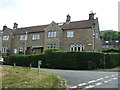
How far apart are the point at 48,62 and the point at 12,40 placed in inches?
833

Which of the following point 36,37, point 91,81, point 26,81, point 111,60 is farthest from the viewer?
point 36,37

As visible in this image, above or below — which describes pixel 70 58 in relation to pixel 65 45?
below

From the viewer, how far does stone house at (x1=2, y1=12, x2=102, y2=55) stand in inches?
1179

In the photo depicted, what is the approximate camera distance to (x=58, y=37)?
104ft

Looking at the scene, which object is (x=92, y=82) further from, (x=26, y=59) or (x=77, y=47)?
(x=77, y=47)

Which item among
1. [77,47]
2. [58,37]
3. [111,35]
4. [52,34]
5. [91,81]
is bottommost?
[91,81]

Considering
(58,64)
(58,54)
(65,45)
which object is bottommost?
(58,64)

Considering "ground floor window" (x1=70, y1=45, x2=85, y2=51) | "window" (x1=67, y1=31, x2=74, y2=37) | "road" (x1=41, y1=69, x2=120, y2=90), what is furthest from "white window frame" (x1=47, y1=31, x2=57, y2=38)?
"road" (x1=41, y1=69, x2=120, y2=90)

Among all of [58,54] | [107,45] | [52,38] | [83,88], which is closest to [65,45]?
[52,38]

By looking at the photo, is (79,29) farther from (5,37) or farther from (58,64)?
(5,37)

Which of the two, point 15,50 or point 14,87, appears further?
point 15,50

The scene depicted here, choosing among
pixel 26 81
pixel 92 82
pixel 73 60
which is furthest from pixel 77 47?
pixel 26 81

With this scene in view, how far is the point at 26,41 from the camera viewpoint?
3622cm

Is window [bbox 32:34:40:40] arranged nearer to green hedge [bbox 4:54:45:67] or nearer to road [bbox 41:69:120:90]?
green hedge [bbox 4:54:45:67]
